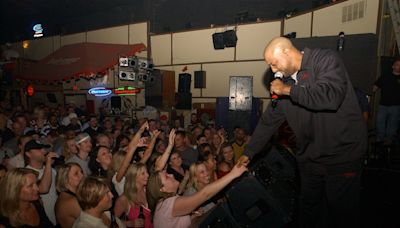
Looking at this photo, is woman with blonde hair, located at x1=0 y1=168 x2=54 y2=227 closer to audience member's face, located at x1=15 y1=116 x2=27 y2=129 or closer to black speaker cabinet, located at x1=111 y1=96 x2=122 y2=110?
audience member's face, located at x1=15 y1=116 x2=27 y2=129

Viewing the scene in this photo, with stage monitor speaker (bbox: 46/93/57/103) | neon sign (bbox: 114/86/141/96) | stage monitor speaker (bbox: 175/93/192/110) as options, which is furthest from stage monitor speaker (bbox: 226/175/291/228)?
stage monitor speaker (bbox: 46/93/57/103)

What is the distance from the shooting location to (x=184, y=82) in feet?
35.3

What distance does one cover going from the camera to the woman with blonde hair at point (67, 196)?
2645 mm

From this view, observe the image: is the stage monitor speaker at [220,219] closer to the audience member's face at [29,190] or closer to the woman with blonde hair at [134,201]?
the woman with blonde hair at [134,201]

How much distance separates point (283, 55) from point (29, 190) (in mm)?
2460

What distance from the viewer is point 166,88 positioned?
10.8 m

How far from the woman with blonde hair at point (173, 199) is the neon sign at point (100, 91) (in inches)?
403

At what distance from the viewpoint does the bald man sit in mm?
1757

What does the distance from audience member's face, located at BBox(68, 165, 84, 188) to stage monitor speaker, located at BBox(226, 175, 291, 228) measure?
5.66 ft

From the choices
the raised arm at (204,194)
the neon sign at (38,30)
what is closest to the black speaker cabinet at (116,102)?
the neon sign at (38,30)

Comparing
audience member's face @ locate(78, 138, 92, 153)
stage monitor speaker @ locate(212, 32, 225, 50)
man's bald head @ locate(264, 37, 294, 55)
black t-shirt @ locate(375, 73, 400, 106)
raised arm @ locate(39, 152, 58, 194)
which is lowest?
raised arm @ locate(39, 152, 58, 194)

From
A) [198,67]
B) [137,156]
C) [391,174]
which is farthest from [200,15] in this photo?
[391,174]

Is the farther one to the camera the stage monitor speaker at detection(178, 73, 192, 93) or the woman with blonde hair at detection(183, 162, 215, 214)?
the stage monitor speaker at detection(178, 73, 192, 93)

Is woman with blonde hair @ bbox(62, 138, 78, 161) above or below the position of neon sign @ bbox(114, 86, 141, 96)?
below
